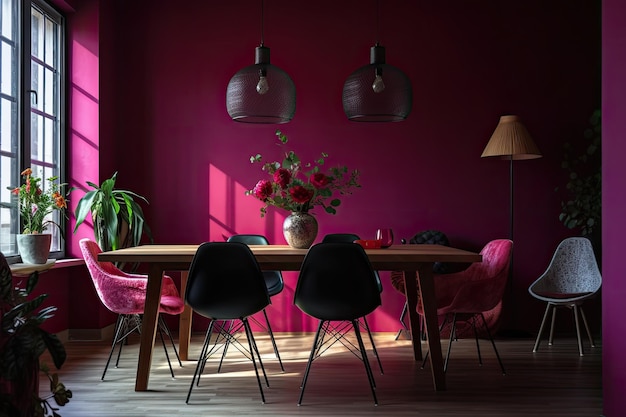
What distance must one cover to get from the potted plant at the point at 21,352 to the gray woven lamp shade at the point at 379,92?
218 centimetres

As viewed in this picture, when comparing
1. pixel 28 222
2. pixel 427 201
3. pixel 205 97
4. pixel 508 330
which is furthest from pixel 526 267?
pixel 28 222

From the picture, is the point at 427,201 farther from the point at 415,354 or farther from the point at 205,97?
the point at 205,97

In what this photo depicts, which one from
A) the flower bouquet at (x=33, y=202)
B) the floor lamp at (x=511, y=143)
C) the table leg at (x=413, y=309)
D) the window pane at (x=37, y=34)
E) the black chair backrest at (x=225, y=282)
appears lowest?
the table leg at (x=413, y=309)

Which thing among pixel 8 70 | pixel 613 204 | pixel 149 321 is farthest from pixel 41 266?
pixel 613 204

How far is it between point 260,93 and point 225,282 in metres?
1.13

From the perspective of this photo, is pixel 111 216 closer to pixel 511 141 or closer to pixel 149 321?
pixel 149 321

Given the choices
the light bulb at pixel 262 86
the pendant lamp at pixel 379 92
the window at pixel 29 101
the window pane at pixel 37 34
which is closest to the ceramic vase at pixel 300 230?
the pendant lamp at pixel 379 92

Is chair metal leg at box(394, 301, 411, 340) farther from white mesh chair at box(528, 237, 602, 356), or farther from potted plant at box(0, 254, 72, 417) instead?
potted plant at box(0, 254, 72, 417)

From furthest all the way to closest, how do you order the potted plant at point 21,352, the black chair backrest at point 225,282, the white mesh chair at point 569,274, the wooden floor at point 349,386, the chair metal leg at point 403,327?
the chair metal leg at point 403,327 < the white mesh chair at point 569,274 < the black chair backrest at point 225,282 < the wooden floor at point 349,386 < the potted plant at point 21,352

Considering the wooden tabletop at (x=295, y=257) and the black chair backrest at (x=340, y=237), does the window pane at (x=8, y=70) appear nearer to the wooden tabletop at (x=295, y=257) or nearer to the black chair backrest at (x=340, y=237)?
the wooden tabletop at (x=295, y=257)

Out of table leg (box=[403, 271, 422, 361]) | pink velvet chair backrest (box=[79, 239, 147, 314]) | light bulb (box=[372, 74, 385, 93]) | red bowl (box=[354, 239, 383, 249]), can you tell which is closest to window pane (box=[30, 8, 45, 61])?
pink velvet chair backrest (box=[79, 239, 147, 314])

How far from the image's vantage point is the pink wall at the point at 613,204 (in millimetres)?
3016

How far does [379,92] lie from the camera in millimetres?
3869

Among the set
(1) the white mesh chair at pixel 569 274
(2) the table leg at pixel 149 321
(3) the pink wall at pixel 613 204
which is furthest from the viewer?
(1) the white mesh chair at pixel 569 274
